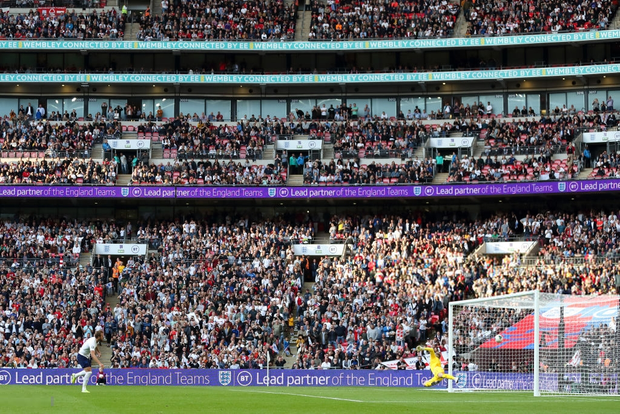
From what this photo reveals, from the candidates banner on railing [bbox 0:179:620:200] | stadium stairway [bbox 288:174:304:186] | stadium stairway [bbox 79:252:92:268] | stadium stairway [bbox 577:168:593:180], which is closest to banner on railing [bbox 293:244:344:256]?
banner on railing [bbox 0:179:620:200]

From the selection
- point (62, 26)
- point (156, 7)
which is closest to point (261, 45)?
point (156, 7)

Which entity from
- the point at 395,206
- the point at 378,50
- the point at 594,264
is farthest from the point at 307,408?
the point at 378,50

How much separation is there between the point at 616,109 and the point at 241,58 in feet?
75.4

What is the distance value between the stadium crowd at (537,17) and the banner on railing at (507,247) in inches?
624

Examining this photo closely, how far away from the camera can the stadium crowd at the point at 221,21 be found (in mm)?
58500

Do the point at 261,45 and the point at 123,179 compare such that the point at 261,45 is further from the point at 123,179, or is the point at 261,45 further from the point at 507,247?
the point at 507,247

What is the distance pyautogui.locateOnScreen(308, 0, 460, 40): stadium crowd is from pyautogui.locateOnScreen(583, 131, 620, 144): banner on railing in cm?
→ 1081

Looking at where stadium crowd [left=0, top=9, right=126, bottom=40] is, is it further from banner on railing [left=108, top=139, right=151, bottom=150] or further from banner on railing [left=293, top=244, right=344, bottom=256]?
banner on railing [left=293, top=244, right=344, bottom=256]

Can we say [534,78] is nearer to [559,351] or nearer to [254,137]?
[254,137]

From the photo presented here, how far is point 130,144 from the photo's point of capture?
54875 millimetres

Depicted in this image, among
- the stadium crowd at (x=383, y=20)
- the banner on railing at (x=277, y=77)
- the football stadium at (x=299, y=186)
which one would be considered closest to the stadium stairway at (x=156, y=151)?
the football stadium at (x=299, y=186)

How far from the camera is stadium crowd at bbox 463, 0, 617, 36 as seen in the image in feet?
184

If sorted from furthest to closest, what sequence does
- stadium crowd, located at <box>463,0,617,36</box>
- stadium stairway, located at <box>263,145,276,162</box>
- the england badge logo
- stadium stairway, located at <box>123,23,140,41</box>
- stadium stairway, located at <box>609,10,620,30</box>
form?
stadium stairway, located at <box>123,23,140,41</box> < stadium crowd, located at <box>463,0,617,36</box> < stadium stairway, located at <box>609,10,620,30</box> < stadium stairway, located at <box>263,145,276,162</box> < the england badge logo

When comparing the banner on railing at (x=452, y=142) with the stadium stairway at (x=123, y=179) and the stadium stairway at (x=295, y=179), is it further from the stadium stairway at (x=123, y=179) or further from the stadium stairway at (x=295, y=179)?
the stadium stairway at (x=123, y=179)
